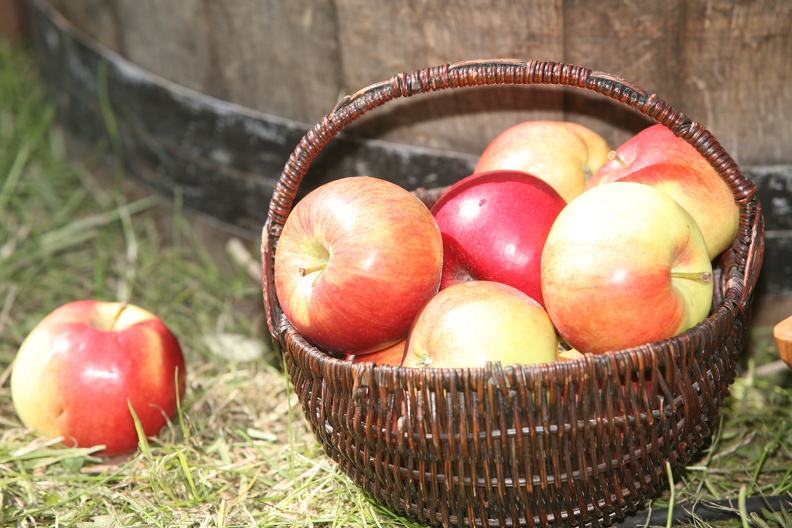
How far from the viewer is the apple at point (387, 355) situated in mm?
1395

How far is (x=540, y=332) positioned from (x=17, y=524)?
0.98 meters

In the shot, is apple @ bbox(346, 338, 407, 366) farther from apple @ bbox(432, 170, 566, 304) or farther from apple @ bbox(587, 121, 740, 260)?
apple @ bbox(587, 121, 740, 260)

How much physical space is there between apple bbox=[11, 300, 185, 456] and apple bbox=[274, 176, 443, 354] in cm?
38

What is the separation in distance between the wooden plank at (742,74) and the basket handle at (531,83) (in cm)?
33

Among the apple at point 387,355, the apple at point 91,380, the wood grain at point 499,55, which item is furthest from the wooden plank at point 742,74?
the apple at point 91,380

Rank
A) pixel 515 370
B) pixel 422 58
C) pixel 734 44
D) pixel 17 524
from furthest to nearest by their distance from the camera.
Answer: pixel 422 58 → pixel 734 44 → pixel 17 524 → pixel 515 370

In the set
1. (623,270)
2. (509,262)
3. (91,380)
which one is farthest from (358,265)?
(91,380)

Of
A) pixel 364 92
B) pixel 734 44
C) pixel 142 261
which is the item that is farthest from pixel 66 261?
pixel 734 44

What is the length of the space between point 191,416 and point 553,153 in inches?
36.0

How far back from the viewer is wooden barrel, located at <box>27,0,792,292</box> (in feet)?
5.27

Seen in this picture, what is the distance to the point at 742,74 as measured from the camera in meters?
1.61

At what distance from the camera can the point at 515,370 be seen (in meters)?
1.11

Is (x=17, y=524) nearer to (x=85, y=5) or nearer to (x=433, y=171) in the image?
(x=433, y=171)

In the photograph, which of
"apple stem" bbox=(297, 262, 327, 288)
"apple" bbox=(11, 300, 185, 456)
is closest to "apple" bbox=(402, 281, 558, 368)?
"apple stem" bbox=(297, 262, 327, 288)
